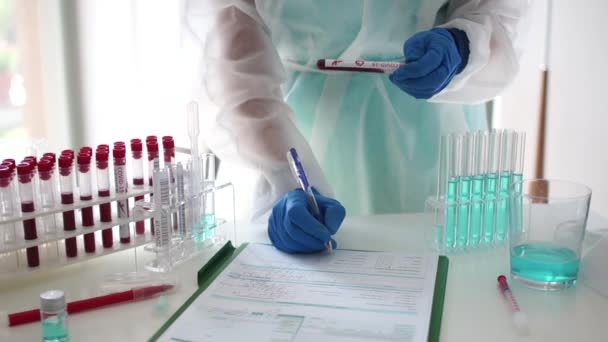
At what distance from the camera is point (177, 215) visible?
95 cm

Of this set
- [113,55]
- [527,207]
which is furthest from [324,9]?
[113,55]

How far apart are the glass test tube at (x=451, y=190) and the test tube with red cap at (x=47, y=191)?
56cm

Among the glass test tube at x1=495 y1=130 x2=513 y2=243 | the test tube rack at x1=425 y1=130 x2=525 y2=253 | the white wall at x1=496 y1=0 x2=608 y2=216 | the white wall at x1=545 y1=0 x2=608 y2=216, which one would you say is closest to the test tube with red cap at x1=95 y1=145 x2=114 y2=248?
the test tube rack at x1=425 y1=130 x2=525 y2=253

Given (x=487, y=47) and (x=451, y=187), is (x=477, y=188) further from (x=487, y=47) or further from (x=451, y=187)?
(x=487, y=47)

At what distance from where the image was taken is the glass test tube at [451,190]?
94 centimetres

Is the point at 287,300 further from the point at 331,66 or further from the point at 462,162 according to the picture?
the point at 331,66

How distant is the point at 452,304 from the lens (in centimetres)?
82

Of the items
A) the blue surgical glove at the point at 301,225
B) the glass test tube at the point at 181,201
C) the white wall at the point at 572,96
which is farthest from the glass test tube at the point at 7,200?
the white wall at the point at 572,96

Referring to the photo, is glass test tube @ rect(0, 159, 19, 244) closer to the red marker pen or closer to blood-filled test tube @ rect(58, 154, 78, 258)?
blood-filled test tube @ rect(58, 154, 78, 258)

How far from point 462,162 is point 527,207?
0.40 ft

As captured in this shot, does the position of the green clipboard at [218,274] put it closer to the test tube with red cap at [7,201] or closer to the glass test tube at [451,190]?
the glass test tube at [451,190]

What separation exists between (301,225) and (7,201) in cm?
40

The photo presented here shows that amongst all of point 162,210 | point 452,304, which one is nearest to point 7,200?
point 162,210

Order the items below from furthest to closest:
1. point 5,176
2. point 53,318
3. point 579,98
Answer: point 579,98
point 5,176
point 53,318
